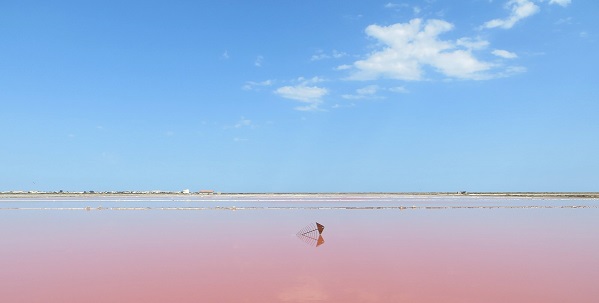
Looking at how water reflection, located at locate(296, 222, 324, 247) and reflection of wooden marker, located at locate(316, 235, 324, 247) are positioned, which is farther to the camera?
water reflection, located at locate(296, 222, 324, 247)

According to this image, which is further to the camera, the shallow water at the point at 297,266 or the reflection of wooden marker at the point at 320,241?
the reflection of wooden marker at the point at 320,241

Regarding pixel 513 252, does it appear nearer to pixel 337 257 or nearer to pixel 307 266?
pixel 337 257

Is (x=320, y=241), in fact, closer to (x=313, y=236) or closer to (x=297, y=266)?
(x=313, y=236)

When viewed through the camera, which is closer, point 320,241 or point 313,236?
point 320,241

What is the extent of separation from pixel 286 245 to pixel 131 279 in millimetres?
8874

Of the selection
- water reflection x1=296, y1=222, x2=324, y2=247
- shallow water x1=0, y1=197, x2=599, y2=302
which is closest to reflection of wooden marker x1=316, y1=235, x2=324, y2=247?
water reflection x1=296, y1=222, x2=324, y2=247

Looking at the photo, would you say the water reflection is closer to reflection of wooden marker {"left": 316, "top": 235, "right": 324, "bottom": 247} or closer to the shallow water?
reflection of wooden marker {"left": 316, "top": 235, "right": 324, "bottom": 247}

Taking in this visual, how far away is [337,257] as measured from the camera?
1850cm

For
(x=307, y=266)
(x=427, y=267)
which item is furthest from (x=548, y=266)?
(x=307, y=266)

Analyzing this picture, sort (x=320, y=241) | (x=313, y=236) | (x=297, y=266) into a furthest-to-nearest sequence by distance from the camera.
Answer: (x=313, y=236), (x=320, y=241), (x=297, y=266)

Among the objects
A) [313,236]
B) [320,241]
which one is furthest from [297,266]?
[313,236]

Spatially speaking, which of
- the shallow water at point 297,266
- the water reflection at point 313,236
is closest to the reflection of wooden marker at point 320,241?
the water reflection at point 313,236

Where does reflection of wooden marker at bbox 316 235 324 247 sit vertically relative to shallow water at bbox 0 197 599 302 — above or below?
above

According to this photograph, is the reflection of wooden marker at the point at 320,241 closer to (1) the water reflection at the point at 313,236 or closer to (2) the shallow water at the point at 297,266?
(1) the water reflection at the point at 313,236
